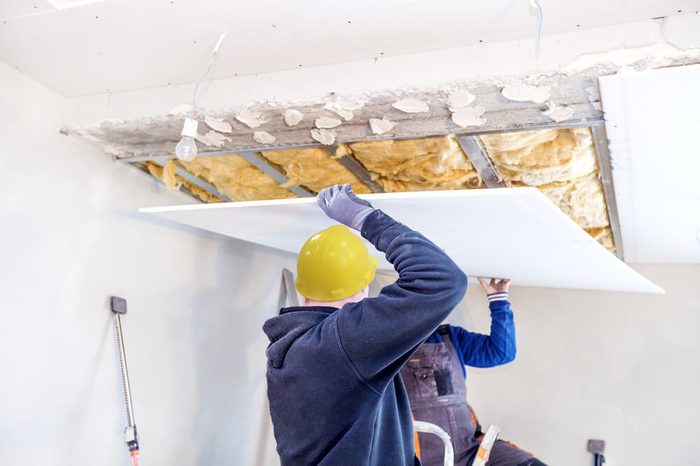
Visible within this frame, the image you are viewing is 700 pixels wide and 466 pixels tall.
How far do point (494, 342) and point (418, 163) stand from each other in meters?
1.00

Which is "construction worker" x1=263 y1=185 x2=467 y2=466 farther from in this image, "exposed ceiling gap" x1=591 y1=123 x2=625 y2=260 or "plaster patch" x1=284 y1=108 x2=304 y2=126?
"exposed ceiling gap" x1=591 y1=123 x2=625 y2=260

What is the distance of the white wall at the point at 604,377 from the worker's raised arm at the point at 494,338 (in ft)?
3.26

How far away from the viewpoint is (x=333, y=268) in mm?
1585

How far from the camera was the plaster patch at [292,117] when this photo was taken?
1.87 metres

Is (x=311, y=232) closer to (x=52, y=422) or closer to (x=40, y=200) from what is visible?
(x=40, y=200)

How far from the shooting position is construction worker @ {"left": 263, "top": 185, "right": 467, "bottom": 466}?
131cm

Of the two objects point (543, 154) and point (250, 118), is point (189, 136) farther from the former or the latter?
point (543, 154)

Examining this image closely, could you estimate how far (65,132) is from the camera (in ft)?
7.23

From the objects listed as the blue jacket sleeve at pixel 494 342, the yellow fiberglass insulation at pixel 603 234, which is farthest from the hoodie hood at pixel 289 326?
the yellow fiberglass insulation at pixel 603 234

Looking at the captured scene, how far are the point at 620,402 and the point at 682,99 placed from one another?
2.48 m

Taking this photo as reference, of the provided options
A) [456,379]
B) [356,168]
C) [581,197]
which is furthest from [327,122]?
[456,379]

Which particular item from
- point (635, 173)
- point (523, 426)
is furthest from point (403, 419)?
point (523, 426)

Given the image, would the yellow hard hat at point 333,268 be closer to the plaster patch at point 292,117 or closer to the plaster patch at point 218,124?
the plaster patch at point 292,117

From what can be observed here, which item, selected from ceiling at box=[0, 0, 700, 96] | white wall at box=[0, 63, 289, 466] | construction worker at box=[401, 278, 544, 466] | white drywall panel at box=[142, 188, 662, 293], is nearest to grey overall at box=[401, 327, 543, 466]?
construction worker at box=[401, 278, 544, 466]
